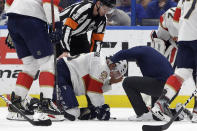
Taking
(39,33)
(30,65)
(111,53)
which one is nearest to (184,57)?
(39,33)

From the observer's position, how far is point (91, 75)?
4.81 meters

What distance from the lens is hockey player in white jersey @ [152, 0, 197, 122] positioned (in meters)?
4.24

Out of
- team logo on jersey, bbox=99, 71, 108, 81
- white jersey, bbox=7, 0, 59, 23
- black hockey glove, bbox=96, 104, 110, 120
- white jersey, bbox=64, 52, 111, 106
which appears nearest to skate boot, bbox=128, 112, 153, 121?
black hockey glove, bbox=96, 104, 110, 120

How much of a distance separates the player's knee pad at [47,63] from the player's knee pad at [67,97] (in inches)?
21.9

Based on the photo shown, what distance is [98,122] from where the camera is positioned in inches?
179

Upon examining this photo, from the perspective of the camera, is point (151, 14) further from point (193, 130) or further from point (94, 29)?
point (193, 130)

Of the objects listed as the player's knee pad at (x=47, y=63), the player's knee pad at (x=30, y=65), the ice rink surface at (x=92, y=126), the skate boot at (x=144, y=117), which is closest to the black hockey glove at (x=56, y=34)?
the player's knee pad at (x=47, y=63)

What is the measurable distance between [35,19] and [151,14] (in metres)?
2.21

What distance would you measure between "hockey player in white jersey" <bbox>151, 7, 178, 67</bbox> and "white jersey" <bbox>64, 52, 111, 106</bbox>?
3.04 ft

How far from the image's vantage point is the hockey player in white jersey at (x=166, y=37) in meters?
5.46

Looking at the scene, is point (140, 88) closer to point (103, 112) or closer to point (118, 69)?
point (118, 69)

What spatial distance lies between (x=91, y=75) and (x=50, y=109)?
662 mm

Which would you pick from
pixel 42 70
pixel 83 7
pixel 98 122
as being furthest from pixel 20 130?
pixel 83 7

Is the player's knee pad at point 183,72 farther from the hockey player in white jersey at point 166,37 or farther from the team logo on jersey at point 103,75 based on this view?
the hockey player in white jersey at point 166,37
